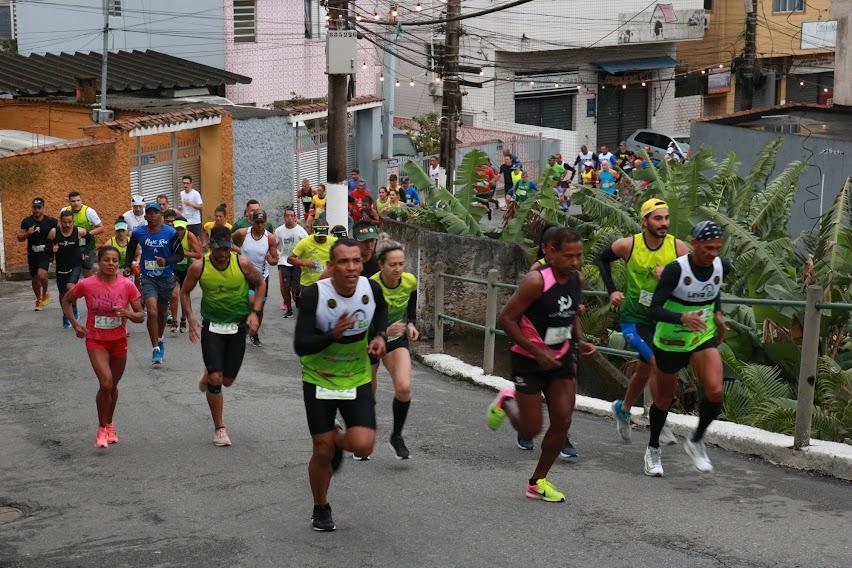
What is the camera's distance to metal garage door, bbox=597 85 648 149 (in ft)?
159

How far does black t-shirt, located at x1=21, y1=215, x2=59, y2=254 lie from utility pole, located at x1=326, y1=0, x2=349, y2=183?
5068 millimetres

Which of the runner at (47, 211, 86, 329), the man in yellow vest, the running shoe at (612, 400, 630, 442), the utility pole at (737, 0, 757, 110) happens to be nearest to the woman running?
the running shoe at (612, 400, 630, 442)

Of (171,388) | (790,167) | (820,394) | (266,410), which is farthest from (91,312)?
(790,167)

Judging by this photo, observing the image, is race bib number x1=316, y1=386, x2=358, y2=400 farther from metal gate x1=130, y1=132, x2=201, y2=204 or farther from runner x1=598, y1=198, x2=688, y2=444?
metal gate x1=130, y1=132, x2=201, y2=204

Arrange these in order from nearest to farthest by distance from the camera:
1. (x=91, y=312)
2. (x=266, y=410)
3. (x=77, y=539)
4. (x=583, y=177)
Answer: (x=77, y=539), (x=91, y=312), (x=266, y=410), (x=583, y=177)

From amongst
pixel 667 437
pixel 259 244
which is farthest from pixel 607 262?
pixel 259 244

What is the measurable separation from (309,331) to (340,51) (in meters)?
13.5

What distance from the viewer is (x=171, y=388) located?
12.7m

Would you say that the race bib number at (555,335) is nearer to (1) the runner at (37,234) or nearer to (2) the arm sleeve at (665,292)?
(2) the arm sleeve at (665,292)

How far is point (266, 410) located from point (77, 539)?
3.96 m

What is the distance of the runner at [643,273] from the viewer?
9.10m

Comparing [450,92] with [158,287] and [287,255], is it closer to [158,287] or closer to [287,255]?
[287,255]

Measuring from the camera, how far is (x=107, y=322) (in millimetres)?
9930

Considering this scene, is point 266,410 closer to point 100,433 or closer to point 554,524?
point 100,433
